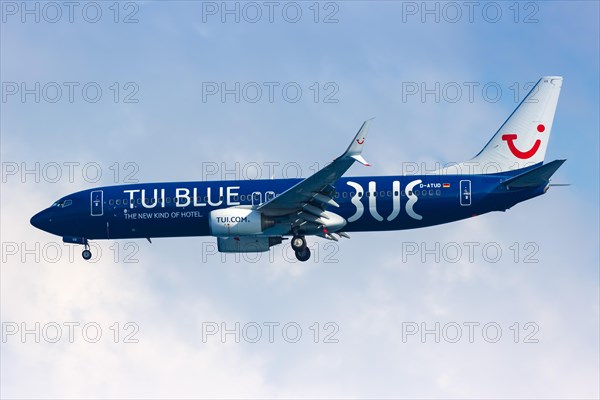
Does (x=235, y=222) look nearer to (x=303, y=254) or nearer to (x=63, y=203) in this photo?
(x=303, y=254)

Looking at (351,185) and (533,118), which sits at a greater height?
(533,118)

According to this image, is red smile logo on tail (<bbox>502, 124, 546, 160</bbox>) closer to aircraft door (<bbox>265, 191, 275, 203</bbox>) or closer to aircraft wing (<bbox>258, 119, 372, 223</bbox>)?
aircraft wing (<bbox>258, 119, 372, 223</bbox>)

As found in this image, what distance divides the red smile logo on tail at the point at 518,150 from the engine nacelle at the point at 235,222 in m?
13.8

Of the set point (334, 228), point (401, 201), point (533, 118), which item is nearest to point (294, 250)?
point (334, 228)

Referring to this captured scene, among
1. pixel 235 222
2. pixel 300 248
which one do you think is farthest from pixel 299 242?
pixel 235 222

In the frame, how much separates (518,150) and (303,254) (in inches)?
485

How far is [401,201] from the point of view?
52.5m

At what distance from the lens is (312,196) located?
5075cm

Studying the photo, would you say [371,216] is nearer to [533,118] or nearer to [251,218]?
[251,218]

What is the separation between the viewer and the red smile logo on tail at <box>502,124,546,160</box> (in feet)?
183

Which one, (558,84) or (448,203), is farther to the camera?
(558,84)

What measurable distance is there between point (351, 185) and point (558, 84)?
42.7 feet

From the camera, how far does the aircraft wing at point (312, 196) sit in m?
48.2

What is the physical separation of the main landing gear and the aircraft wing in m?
1.30
